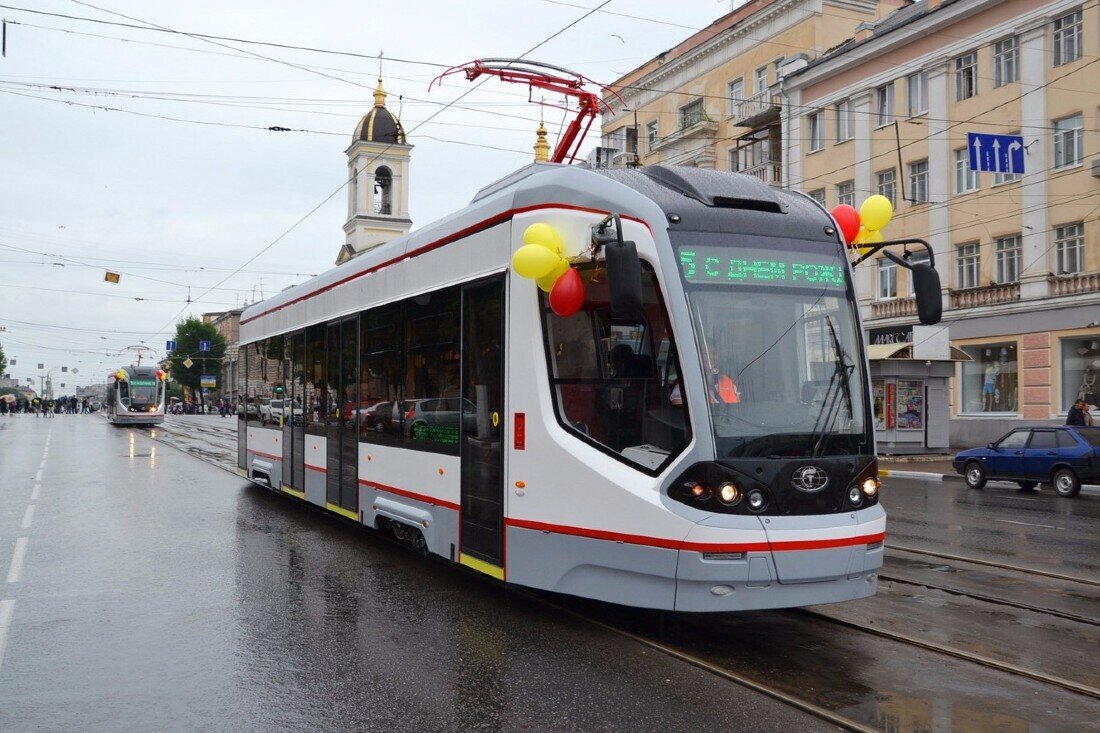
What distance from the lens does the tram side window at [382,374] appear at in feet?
32.6

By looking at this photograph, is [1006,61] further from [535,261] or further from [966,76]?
[535,261]

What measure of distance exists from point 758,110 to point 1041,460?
874 inches

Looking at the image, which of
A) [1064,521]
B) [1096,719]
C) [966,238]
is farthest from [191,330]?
[1096,719]

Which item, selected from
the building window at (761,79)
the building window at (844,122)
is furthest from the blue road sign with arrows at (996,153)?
the building window at (761,79)

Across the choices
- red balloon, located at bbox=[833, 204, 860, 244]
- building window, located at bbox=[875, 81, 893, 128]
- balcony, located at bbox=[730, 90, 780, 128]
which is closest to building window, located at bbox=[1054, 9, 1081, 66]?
building window, located at bbox=[875, 81, 893, 128]

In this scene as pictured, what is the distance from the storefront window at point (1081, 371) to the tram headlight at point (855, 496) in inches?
926

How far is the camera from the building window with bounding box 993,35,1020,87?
29.1m

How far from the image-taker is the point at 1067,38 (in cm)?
2772

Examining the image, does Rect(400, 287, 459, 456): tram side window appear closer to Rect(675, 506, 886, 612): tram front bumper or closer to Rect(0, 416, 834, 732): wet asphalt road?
Rect(0, 416, 834, 732): wet asphalt road

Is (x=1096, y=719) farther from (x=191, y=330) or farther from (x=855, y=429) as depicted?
(x=191, y=330)

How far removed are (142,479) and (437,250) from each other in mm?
12817

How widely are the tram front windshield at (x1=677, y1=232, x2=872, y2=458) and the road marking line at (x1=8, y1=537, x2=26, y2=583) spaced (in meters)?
6.65

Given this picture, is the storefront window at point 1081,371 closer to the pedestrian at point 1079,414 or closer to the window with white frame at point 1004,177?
the pedestrian at point 1079,414

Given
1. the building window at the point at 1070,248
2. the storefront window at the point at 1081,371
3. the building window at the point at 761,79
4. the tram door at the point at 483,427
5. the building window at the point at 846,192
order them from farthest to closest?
the building window at the point at 761,79
the building window at the point at 846,192
the building window at the point at 1070,248
the storefront window at the point at 1081,371
the tram door at the point at 483,427
